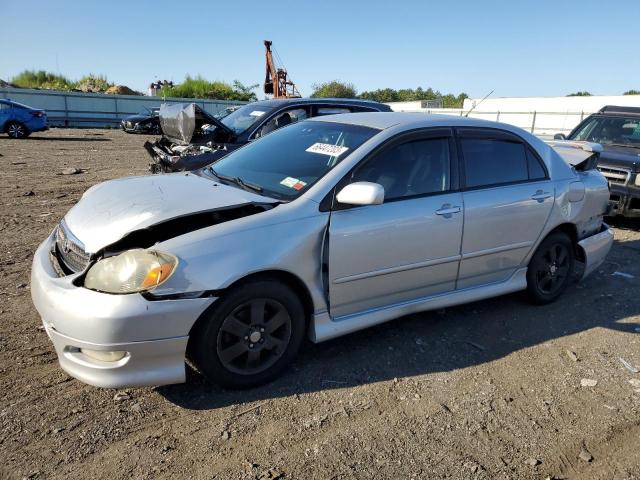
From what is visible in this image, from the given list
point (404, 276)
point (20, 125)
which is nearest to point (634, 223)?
point (404, 276)

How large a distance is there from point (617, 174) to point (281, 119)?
502 cm

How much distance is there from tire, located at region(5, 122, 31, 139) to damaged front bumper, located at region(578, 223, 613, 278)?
777 inches

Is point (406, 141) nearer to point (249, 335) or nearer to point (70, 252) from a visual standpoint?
point (249, 335)

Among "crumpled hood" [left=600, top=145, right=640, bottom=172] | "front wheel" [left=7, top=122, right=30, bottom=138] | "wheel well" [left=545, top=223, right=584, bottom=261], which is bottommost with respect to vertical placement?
"front wheel" [left=7, top=122, right=30, bottom=138]

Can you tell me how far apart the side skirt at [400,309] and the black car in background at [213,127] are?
11.5ft

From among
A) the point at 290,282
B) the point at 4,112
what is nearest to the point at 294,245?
the point at 290,282

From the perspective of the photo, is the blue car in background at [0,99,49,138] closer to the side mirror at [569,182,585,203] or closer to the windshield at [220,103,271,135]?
the windshield at [220,103,271,135]

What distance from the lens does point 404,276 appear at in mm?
3531

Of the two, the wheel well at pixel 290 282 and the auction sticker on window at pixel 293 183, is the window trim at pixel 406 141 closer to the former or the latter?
the auction sticker on window at pixel 293 183

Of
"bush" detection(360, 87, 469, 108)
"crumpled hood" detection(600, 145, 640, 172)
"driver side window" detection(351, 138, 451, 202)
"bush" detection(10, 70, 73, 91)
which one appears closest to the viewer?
"driver side window" detection(351, 138, 451, 202)

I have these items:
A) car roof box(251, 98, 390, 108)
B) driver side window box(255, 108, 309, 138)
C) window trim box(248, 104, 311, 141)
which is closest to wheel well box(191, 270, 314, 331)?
window trim box(248, 104, 311, 141)

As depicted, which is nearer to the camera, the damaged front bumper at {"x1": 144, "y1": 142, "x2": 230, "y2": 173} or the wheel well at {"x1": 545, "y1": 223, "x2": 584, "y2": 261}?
the wheel well at {"x1": 545, "y1": 223, "x2": 584, "y2": 261}

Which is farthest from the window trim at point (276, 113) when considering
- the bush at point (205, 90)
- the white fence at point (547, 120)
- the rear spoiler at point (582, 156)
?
the bush at point (205, 90)

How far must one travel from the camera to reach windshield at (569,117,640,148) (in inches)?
326
